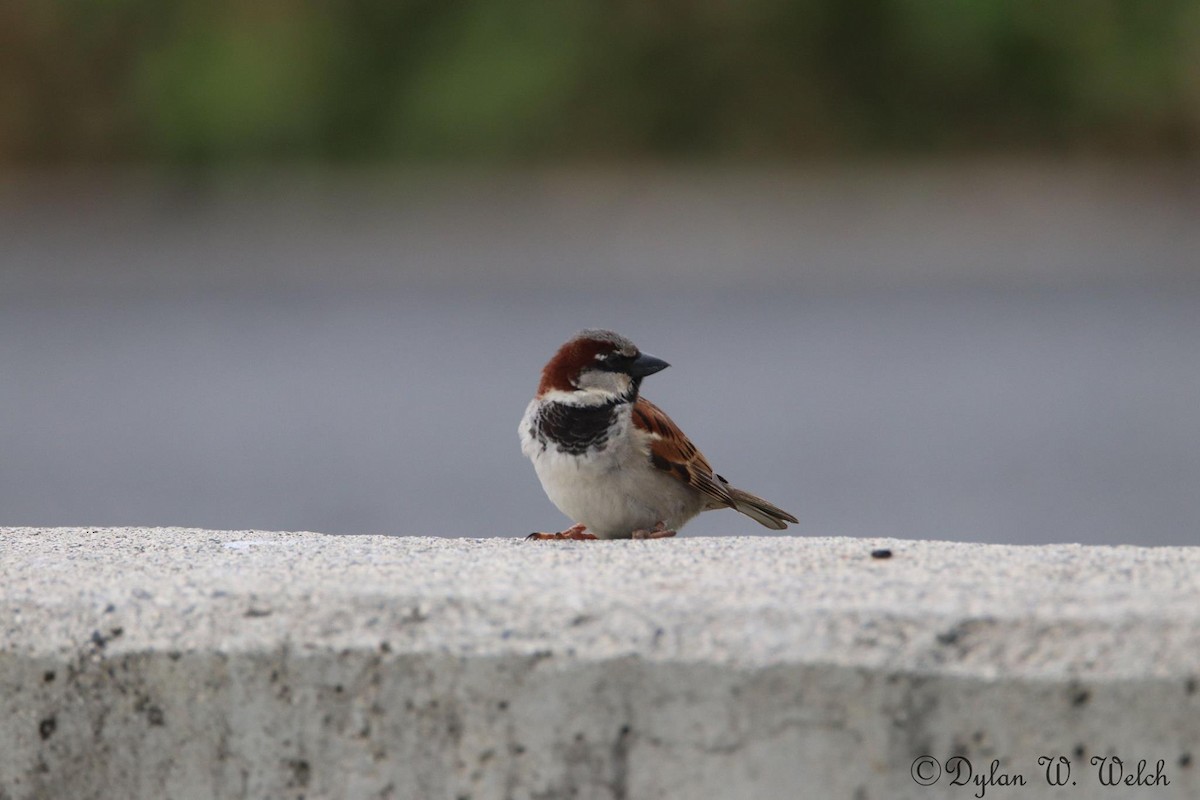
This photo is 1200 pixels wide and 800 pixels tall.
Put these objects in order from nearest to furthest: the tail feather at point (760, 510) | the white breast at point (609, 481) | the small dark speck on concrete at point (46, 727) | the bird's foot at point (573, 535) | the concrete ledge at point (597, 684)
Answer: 1. the concrete ledge at point (597, 684)
2. the small dark speck on concrete at point (46, 727)
3. the bird's foot at point (573, 535)
4. the white breast at point (609, 481)
5. the tail feather at point (760, 510)

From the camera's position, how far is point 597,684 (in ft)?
5.01

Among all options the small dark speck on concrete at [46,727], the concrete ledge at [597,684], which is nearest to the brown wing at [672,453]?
the concrete ledge at [597,684]

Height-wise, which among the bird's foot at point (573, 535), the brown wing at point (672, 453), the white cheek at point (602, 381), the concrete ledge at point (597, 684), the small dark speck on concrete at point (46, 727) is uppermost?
the white cheek at point (602, 381)

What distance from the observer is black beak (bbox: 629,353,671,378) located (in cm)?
278

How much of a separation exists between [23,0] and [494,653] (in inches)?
475

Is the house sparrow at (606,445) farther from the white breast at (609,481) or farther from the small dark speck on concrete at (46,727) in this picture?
the small dark speck on concrete at (46,727)

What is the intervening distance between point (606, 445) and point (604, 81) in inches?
376

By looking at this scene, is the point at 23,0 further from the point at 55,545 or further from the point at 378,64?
the point at 55,545

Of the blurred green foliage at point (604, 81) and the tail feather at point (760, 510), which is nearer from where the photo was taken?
the tail feather at point (760, 510)

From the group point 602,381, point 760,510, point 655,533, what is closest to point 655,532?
point 655,533

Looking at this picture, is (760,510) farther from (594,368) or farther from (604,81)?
(604,81)

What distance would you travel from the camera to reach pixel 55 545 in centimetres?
206

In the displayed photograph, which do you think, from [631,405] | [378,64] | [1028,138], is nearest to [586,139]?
[378,64]

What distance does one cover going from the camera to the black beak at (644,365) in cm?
278
